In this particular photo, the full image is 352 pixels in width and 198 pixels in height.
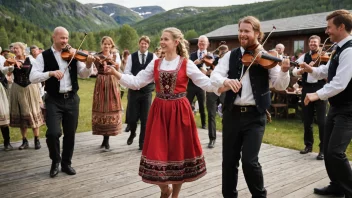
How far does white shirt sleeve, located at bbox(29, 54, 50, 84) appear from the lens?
387cm

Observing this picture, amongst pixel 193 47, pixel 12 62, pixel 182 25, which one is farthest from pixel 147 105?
pixel 182 25

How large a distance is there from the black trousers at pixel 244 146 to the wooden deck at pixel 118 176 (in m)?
0.61

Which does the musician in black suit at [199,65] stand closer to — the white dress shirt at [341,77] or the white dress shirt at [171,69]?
the white dress shirt at [171,69]

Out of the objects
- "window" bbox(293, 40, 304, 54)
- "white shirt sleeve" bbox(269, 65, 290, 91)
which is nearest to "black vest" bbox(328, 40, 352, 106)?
"white shirt sleeve" bbox(269, 65, 290, 91)

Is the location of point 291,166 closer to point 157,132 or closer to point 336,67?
point 336,67

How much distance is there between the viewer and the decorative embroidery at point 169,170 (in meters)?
3.00

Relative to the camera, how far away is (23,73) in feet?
17.9

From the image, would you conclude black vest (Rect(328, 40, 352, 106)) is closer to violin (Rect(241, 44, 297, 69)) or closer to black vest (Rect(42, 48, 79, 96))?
violin (Rect(241, 44, 297, 69))

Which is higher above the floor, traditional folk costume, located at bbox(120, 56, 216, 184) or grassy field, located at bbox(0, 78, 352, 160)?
traditional folk costume, located at bbox(120, 56, 216, 184)

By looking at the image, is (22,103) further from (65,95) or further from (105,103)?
(65,95)

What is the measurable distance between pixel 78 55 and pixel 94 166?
5.34ft

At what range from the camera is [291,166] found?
186 inches

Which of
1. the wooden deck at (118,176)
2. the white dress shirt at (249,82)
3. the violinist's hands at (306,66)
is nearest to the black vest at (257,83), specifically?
the white dress shirt at (249,82)

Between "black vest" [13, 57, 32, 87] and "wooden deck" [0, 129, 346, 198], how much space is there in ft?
3.68
